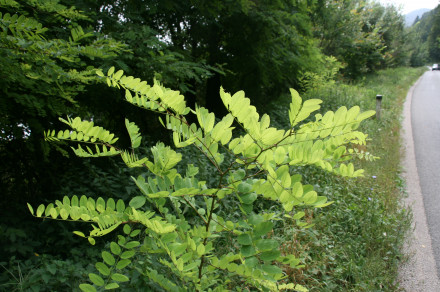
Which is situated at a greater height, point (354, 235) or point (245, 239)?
point (245, 239)

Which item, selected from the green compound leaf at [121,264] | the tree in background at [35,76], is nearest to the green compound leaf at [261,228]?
the green compound leaf at [121,264]

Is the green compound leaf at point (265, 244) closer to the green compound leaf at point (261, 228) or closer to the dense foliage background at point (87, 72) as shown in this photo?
the green compound leaf at point (261, 228)

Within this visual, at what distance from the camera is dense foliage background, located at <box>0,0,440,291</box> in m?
2.28

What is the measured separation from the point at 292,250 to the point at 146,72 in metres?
2.68

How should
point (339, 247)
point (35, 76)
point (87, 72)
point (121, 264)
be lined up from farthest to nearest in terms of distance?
point (339, 247), point (87, 72), point (35, 76), point (121, 264)

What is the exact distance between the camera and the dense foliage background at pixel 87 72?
2.28 meters

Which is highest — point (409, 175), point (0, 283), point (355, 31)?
point (355, 31)

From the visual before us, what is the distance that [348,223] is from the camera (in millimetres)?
3592

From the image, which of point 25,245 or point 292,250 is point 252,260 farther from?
point 25,245

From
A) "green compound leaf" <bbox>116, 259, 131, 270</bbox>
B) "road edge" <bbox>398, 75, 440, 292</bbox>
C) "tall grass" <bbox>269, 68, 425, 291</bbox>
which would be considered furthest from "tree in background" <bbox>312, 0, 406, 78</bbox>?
"green compound leaf" <bbox>116, 259, 131, 270</bbox>

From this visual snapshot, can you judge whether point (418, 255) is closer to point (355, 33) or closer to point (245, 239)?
point (245, 239)

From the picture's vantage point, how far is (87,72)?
97.6 inches

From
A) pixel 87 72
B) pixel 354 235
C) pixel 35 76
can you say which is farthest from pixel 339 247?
pixel 35 76

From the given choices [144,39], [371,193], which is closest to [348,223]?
[371,193]
